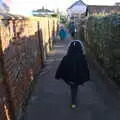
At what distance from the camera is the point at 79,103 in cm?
939

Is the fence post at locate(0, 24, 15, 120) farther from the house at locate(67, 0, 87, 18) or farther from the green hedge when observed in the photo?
the house at locate(67, 0, 87, 18)

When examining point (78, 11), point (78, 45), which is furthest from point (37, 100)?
point (78, 11)

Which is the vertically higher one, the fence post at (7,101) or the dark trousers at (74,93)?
the fence post at (7,101)

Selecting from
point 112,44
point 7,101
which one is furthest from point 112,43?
point 7,101

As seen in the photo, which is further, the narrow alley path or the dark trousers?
the dark trousers

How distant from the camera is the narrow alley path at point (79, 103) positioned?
326 inches

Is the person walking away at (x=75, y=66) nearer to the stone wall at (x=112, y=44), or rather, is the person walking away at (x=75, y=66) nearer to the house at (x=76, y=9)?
the stone wall at (x=112, y=44)

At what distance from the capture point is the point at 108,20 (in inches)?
484

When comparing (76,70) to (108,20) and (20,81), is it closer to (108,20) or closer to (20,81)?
(20,81)

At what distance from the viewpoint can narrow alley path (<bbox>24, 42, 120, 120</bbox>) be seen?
8.28 metres

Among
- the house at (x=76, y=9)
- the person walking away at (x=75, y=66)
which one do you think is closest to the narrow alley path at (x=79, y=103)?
the person walking away at (x=75, y=66)

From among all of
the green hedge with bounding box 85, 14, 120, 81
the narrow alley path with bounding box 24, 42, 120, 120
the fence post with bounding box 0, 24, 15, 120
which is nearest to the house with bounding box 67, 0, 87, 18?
the green hedge with bounding box 85, 14, 120, 81

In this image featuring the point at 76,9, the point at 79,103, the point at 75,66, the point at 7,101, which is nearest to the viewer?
the point at 7,101

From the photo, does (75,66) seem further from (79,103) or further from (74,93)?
(79,103)
